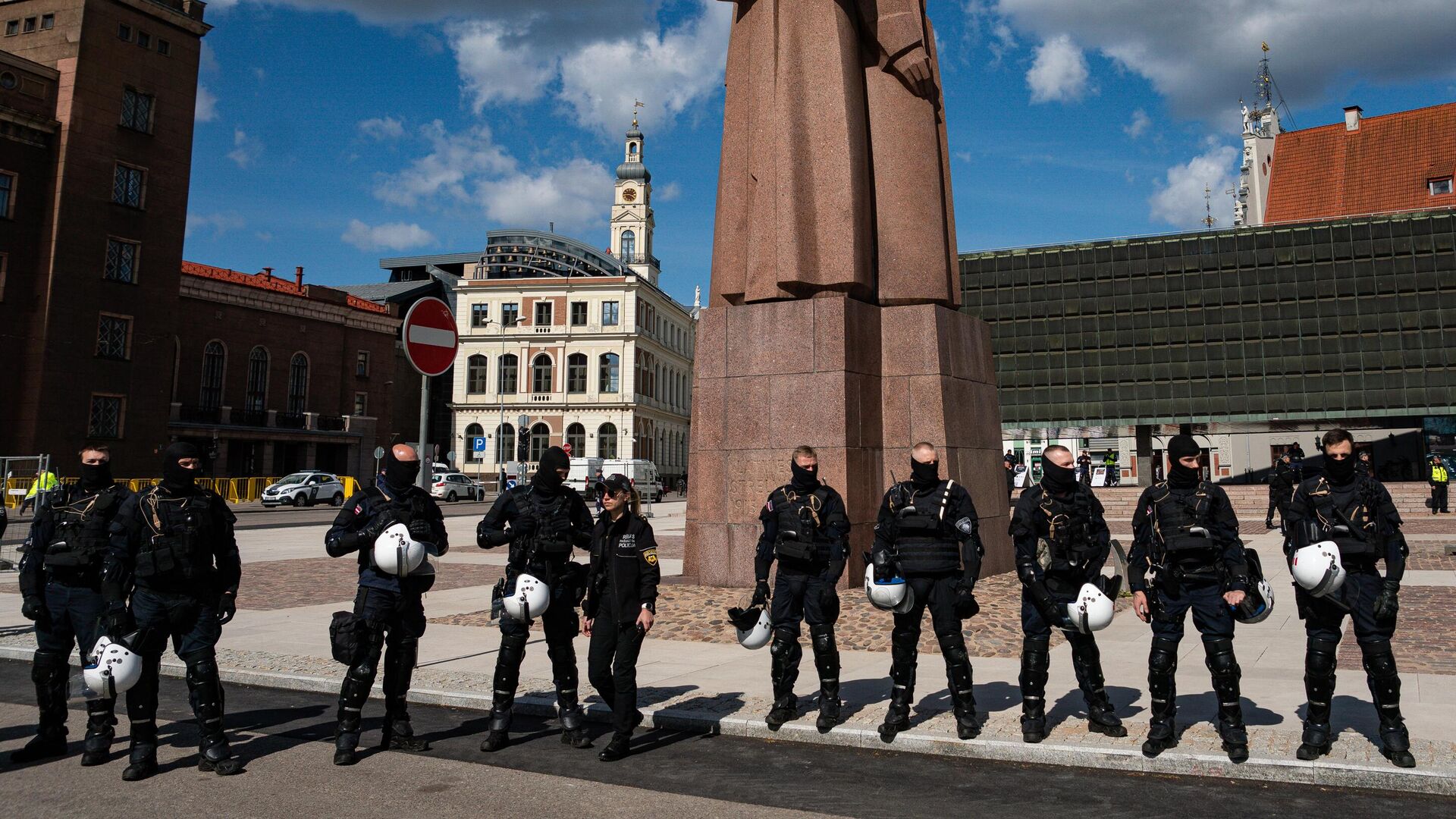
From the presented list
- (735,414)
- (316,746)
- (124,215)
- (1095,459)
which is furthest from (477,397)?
(316,746)

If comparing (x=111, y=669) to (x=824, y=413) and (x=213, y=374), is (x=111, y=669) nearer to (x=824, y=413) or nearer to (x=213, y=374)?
(x=824, y=413)

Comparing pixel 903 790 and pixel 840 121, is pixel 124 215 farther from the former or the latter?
pixel 903 790

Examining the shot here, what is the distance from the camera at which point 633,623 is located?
6.41 meters

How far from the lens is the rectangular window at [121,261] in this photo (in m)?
42.9

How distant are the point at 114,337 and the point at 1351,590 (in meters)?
48.0

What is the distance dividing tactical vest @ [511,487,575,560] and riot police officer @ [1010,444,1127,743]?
2889 millimetres

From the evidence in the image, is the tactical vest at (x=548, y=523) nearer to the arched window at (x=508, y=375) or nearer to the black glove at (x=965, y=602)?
the black glove at (x=965, y=602)

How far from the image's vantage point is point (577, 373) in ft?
263

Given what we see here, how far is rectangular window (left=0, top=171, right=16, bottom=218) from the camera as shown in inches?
1564

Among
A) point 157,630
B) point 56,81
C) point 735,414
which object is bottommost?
point 157,630

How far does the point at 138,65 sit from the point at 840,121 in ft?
140

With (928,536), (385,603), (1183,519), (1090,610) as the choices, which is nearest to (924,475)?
(928,536)

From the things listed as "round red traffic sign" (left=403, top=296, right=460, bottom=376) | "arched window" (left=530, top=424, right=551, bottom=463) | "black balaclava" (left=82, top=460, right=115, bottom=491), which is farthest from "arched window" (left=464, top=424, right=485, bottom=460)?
"black balaclava" (left=82, top=460, right=115, bottom=491)

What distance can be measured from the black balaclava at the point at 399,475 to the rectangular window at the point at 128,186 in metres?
44.7
